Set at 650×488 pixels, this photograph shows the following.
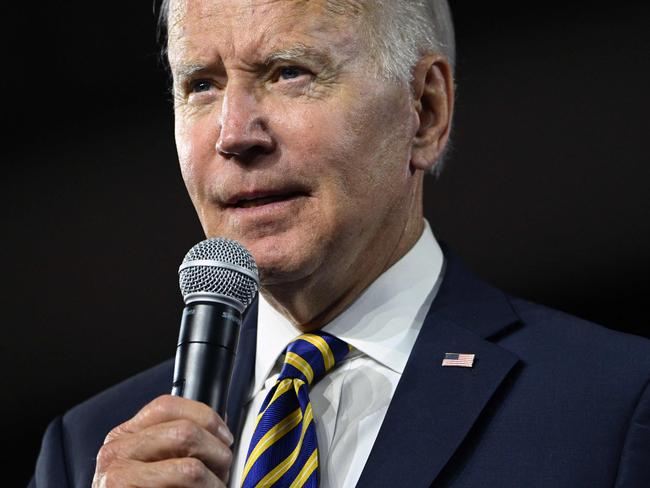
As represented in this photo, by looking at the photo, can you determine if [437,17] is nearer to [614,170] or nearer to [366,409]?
[614,170]

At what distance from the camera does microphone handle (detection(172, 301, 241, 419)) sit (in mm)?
1524

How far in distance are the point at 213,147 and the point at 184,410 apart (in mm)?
710

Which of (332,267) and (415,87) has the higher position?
(415,87)

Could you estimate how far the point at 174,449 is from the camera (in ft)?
4.81

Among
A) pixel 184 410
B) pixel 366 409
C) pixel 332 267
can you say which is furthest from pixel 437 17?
pixel 184 410

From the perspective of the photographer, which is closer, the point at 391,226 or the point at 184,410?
the point at 184,410

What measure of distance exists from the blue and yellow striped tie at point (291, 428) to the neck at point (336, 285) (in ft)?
0.27

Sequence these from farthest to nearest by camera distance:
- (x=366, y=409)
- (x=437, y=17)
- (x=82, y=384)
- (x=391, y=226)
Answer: (x=82, y=384) < (x=437, y=17) < (x=391, y=226) < (x=366, y=409)

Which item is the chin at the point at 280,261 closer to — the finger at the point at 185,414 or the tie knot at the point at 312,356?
the tie knot at the point at 312,356

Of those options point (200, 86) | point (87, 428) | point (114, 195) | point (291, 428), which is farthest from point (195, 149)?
point (114, 195)

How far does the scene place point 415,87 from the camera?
224 centimetres

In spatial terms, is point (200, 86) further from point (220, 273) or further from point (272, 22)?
point (220, 273)

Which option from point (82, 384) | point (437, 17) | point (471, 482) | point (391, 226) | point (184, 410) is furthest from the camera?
point (82, 384)

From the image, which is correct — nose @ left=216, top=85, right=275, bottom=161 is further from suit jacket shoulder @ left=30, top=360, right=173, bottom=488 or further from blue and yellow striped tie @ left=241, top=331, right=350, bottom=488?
suit jacket shoulder @ left=30, top=360, right=173, bottom=488
